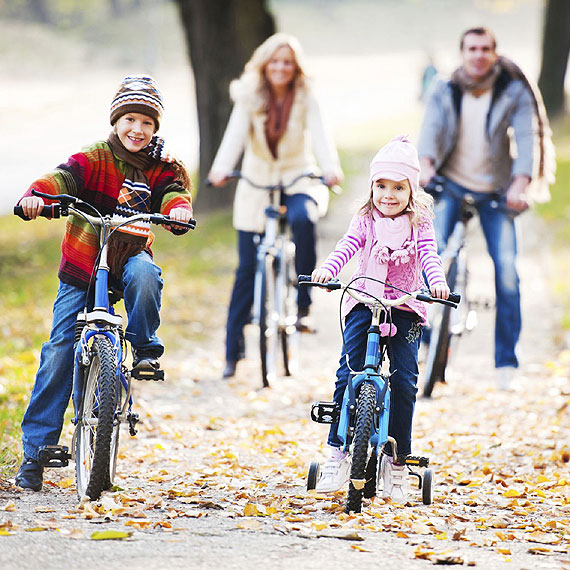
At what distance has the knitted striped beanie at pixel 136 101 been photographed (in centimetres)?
505

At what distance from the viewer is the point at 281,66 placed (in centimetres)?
774

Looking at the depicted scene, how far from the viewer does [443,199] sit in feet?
25.6

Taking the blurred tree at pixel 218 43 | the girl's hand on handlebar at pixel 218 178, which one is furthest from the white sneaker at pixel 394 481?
the blurred tree at pixel 218 43

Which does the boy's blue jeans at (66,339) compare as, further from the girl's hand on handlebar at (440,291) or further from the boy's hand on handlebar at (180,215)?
the girl's hand on handlebar at (440,291)

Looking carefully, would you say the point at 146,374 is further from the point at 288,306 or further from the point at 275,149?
the point at 275,149

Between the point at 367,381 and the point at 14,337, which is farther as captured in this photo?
the point at 14,337

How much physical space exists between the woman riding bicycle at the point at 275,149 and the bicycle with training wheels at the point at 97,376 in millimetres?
2945

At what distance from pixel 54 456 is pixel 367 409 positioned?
1430mm

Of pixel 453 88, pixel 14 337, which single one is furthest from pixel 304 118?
pixel 14 337

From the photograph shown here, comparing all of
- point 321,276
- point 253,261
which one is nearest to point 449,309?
point 253,261

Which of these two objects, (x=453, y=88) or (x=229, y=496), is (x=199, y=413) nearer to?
(x=229, y=496)

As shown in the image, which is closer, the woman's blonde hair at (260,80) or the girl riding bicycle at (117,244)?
the girl riding bicycle at (117,244)

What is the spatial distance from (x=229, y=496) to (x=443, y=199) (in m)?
3.38

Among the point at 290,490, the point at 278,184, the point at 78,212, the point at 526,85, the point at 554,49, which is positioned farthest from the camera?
the point at 554,49
